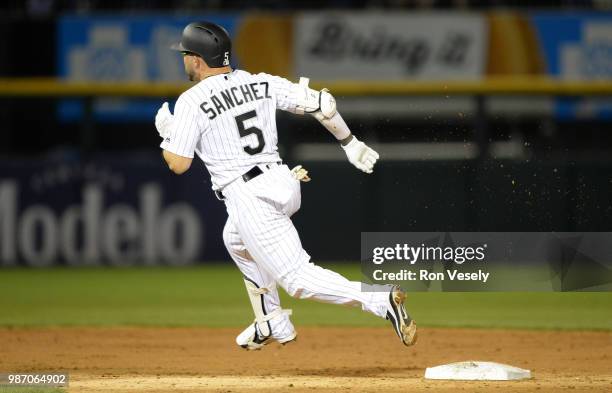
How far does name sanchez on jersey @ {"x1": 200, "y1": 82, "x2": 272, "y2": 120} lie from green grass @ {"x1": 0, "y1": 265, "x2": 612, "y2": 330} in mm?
3953

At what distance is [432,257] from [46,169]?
8229 millimetres

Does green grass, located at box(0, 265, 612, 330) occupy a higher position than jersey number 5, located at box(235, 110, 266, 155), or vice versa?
jersey number 5, located at box(235, 110, 266, 155)

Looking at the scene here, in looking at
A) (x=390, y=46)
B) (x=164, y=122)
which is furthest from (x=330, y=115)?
(x=390, y=46)

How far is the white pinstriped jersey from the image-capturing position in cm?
615

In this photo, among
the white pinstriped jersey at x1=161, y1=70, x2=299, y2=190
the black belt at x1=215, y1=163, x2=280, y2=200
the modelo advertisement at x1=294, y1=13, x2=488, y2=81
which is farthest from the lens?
the modelo advertisement at x1=294, y1=13, x2=488, y2=81

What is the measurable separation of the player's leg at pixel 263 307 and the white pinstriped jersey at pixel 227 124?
521 millimetres

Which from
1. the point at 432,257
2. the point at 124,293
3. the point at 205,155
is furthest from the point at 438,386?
the point at 124,293

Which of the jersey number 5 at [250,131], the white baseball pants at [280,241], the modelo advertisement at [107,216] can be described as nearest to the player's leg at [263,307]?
the white baseball pants at [280,241]

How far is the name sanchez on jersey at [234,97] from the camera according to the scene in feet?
20.4

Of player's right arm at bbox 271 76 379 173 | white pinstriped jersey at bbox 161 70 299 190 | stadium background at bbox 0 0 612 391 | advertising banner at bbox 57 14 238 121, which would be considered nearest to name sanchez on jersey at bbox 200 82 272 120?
white pinstriped jersey at bbox 161 70 299 190

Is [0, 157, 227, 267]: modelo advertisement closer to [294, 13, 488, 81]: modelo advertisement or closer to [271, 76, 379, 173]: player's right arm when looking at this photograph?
[294, 13, 488, 81]: modelo advertisement

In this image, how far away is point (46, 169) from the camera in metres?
14.2

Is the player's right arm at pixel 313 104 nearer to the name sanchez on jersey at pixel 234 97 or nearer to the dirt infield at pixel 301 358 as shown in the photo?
the name sanchez on jersey at pixel 234 97

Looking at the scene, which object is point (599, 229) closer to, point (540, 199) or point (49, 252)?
point (540, 199)
